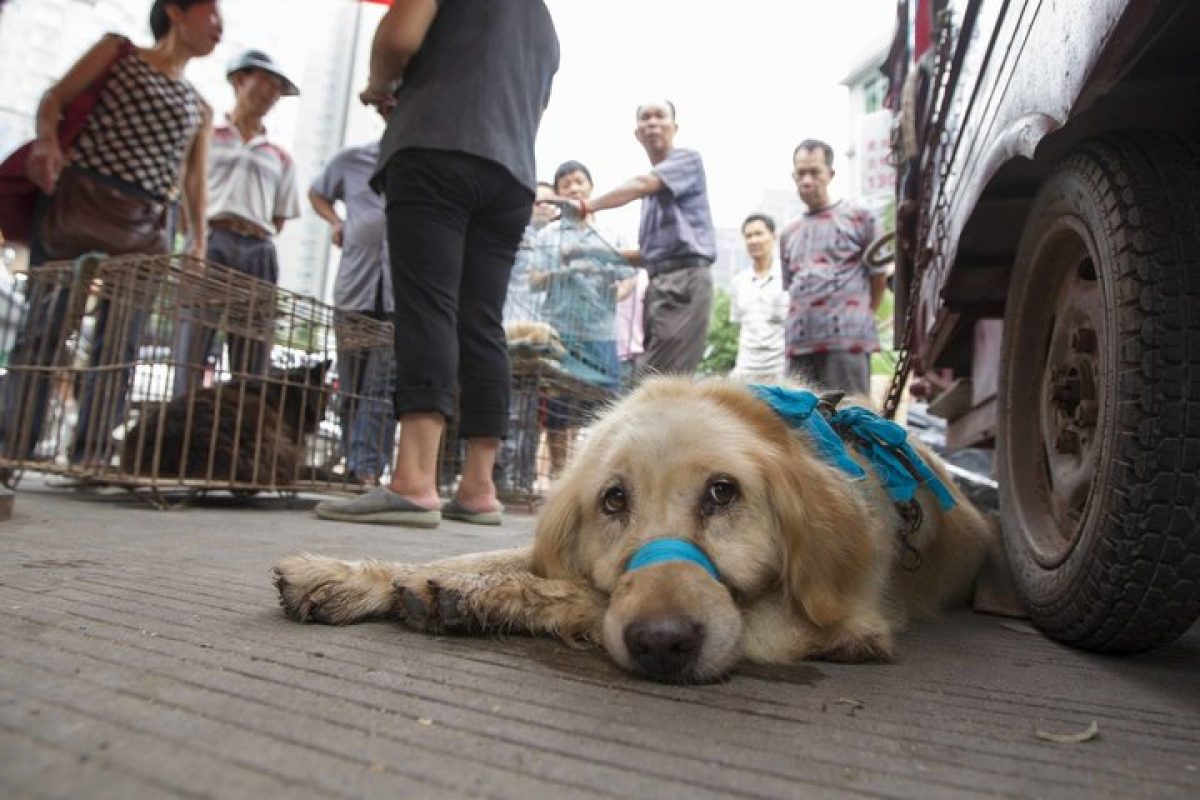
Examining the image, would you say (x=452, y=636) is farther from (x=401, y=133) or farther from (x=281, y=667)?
(x=401, y=133)

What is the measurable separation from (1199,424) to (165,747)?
1549 millimetres

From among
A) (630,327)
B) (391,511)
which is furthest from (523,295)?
(391,511)

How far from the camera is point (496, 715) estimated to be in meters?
0.98

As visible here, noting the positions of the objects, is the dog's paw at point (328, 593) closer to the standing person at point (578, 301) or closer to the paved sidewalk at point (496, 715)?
the paved sidewalk at point (496, 715)

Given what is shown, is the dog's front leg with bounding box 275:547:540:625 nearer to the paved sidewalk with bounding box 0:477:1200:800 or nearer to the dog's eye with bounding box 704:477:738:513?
the paved sidewalk with bounding box 0:477:1200:800

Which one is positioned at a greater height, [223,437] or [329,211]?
[329,211]

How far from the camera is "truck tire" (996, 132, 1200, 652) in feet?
4.12

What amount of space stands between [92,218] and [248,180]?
1333 mm

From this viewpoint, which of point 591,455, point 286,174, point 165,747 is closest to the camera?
point 165,747

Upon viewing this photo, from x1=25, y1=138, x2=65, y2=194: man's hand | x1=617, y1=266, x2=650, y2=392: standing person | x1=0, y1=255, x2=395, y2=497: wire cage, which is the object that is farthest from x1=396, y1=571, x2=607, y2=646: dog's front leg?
x1=617, y1=266, x2=650, y2=392: standing person

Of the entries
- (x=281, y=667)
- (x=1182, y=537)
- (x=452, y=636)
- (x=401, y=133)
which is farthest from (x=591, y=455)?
(x=401, y=133)

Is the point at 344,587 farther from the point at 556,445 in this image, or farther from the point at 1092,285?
the point at 556,445

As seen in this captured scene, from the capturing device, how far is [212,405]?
408 cm

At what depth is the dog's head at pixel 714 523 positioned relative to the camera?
136cm
